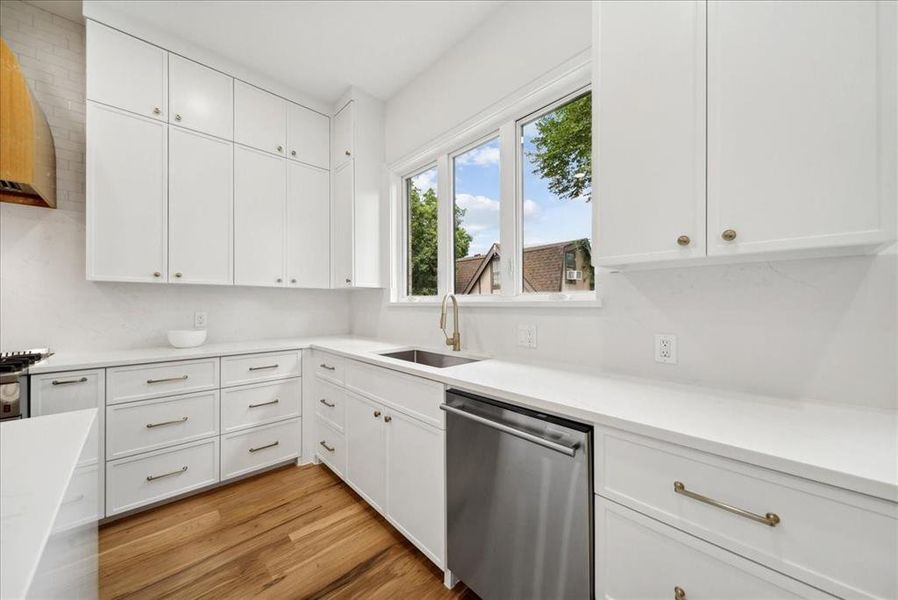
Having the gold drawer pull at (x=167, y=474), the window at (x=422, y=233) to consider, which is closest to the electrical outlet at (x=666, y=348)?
the window at (x=422, y=233)

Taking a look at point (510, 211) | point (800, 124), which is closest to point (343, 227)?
point (510, 211)

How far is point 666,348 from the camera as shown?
1.41 m

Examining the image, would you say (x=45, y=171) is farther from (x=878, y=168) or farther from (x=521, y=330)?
(x=878, y=168)

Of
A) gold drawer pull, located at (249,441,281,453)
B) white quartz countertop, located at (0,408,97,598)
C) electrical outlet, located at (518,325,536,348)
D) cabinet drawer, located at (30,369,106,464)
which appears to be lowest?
gold drawer pull, located at (249,441,281,453)

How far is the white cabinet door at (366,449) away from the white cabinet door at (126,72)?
2279mm

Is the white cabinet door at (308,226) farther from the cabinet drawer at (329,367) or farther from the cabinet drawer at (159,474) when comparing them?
the cabinet drawer at (159,474)

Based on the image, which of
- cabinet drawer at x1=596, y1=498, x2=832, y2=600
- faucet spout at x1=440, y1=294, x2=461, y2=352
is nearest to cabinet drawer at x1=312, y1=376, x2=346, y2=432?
faucet spout at x1=440, y1=294, x2=461, y2=352

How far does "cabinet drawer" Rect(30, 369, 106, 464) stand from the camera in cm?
175

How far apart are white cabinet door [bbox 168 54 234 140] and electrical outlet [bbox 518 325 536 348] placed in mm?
2497

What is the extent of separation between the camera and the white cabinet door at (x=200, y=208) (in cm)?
236

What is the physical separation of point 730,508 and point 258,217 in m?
3.07

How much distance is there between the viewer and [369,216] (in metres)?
2.96

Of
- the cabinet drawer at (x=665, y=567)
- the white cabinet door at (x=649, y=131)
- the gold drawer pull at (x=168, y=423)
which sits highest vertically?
the white cabinet door at (x=649, y=131)

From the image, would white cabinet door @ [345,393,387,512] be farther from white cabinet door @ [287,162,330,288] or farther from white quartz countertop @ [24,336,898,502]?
white cabinet door @ [287,162,330,288]
